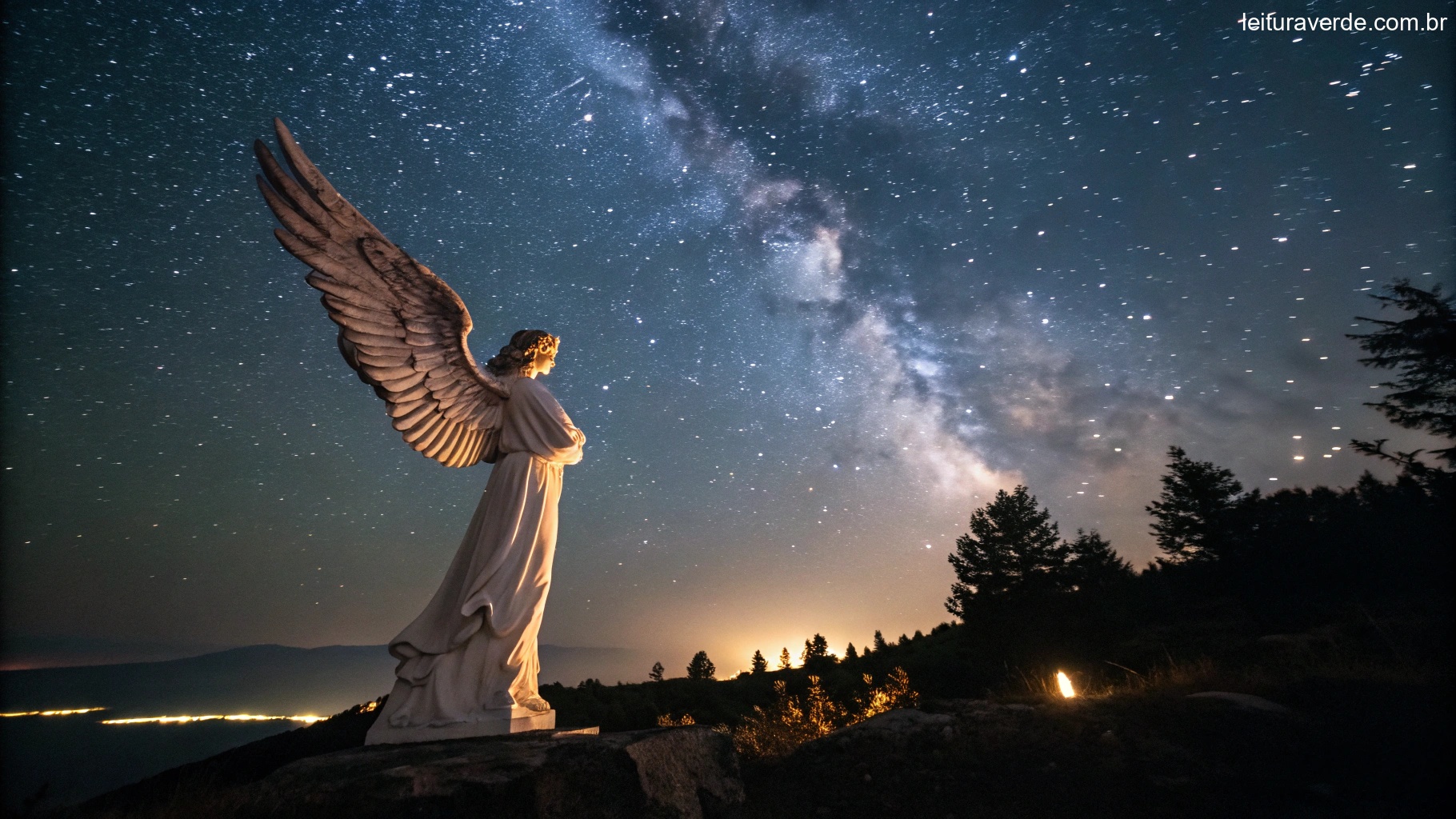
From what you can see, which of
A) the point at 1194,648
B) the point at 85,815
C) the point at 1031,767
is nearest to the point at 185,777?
the point at 85,815

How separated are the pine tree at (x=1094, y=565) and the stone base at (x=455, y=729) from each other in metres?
32.7

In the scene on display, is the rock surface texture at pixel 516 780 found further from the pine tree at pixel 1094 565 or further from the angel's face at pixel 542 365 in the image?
the pine tree at pixel 1094 565

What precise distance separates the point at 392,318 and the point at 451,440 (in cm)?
134

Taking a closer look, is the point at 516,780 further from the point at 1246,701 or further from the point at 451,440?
the point at 1246,701

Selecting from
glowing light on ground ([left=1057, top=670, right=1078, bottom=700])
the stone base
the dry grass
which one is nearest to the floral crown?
the stone base

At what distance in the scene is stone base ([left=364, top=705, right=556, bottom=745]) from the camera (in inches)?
187

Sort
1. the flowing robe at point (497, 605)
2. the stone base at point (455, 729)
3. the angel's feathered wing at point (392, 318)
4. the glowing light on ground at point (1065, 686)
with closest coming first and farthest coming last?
the stone base at point (455, 729) → the flowing robe at point (497, 605) → the angel's feathered wing at point (392, 318) → the glowing light on ground at point (1065, 686)

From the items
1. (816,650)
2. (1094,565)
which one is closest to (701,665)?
(816,650)

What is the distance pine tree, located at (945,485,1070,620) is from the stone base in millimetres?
31118

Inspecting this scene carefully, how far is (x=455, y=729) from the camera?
4.75m

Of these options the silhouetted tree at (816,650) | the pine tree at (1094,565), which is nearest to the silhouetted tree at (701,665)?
the silhouetted tree at (816,650)

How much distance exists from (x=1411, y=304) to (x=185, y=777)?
3107 centimetres

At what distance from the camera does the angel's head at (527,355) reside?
6469mm

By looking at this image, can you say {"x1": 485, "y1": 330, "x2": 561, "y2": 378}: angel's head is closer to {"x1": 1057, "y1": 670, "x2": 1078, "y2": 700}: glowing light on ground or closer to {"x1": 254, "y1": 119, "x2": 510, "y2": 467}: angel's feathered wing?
{"x1": 254, "y1": 119, "x2": 510, "y2": 467}: angel's feathered wing
